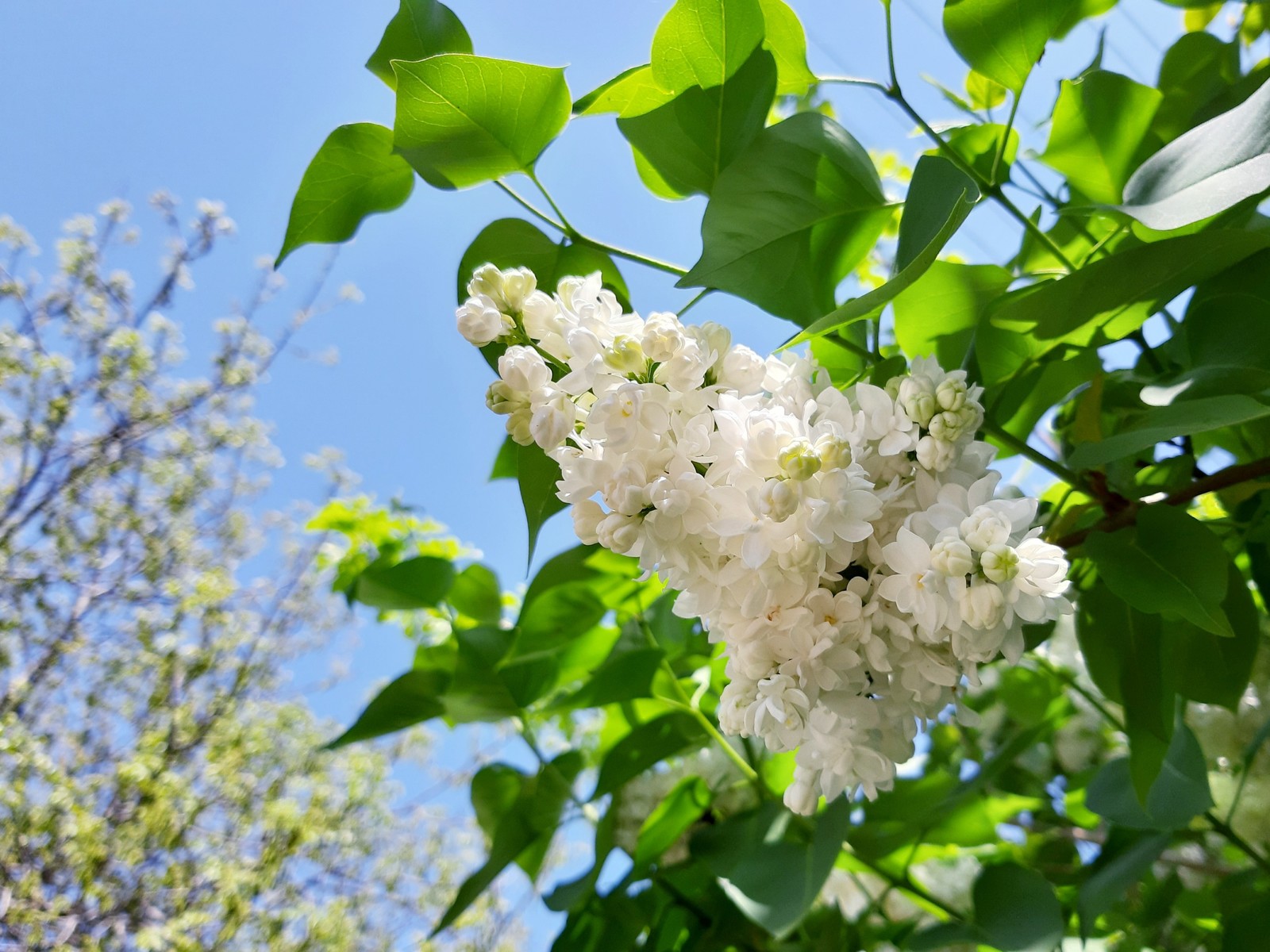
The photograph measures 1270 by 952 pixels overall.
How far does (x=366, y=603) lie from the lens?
0.56m

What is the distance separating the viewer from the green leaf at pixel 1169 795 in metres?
0.43

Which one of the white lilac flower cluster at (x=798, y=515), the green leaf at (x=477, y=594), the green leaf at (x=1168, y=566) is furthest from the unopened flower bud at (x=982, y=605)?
the green leaf at (x=477, y=594)

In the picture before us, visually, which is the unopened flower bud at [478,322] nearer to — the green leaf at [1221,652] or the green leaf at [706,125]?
the green leaf at [706,125]

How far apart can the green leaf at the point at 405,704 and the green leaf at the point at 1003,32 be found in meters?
0.41

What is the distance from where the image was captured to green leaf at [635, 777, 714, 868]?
0.54m

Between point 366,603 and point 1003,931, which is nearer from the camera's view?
point 1003,931

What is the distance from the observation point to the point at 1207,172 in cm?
27

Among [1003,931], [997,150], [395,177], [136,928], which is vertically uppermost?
[136,928]

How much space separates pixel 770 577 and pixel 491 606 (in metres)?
0.41

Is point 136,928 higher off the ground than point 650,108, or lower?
higher

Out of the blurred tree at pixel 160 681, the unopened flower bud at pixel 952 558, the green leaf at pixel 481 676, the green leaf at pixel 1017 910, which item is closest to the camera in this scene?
the unopened flower bud at pixel 952 558

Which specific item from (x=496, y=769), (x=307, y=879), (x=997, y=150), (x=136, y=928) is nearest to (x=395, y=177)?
(x=997, y=150)

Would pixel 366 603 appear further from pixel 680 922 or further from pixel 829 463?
pixel 829 463

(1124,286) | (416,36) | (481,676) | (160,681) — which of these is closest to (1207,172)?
(1124,286)
